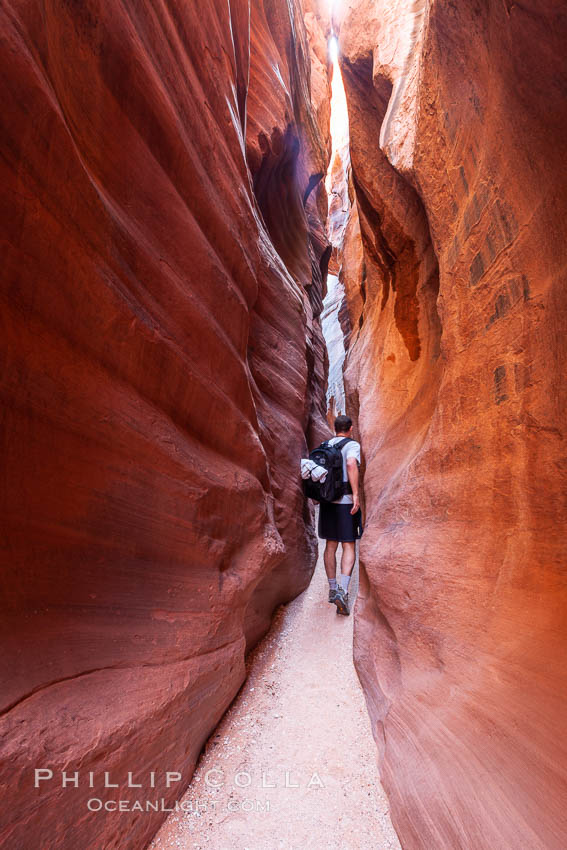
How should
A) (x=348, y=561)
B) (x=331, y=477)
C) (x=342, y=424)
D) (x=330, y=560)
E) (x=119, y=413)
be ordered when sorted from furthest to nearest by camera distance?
(x=342, y=424), (x=331, y=477), (x=330, y=560), (x=348, y=561), (x=119, y=413)

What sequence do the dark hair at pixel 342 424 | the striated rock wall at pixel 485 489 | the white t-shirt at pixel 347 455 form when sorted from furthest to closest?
the dark hair at pixel 342 424
the white t-shirt at pixel 347 455
the striated rock wall at pixel 485 489

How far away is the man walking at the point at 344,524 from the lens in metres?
3.92

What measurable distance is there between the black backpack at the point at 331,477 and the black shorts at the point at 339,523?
0.12 m

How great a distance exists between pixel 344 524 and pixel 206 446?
2.11 metres

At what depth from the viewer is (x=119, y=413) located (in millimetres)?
1875

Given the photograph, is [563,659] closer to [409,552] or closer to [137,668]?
[409,552]

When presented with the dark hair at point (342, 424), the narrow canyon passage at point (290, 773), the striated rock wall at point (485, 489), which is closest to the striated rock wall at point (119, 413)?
the narrow canyon passage at point (290, 773)

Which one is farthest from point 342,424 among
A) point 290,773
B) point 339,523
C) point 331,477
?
point 290,773

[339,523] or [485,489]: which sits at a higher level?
[485,489]

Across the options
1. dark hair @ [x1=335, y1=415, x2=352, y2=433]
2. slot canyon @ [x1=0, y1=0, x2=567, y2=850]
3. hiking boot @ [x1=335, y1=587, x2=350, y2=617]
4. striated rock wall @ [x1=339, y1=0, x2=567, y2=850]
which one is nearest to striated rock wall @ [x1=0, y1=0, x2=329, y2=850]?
slot canyon @ [x1=0, y1=0, x2=567, y2=850]

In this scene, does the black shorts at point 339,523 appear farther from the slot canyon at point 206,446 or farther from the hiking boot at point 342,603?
the slot canyon at point 206,446

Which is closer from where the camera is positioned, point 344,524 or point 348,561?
point 348,561

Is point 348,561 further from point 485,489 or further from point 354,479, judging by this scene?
point 485,489

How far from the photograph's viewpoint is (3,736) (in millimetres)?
1202
